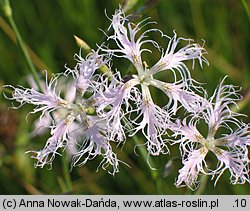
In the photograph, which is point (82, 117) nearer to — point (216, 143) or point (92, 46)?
point (216, 143)

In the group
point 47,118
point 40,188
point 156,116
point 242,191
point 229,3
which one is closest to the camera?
point 156,116

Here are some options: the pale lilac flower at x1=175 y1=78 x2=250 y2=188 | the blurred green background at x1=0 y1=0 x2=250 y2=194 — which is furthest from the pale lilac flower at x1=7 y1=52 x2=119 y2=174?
the blurred green background at x1=0 y1=0 x2=250 y2=194

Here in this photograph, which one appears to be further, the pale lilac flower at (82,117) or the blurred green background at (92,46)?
the blurred green background at (92,46)

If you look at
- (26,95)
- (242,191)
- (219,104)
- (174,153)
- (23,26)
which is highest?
(23,26)

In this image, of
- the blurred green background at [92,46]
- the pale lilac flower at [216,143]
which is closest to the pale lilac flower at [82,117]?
the pale lilac flower at [216,143]

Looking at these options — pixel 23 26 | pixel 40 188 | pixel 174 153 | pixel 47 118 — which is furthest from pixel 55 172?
pixel 47 118

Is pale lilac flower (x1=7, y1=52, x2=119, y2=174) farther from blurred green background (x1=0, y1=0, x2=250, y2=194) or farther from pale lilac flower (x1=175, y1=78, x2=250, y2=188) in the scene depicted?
blurred green background (x1=0, y1=0, x2=250, y2=194)

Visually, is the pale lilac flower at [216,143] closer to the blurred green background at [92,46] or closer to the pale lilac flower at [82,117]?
the pale lilac flower at [82,117]

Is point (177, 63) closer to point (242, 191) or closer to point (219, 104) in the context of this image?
point (219, 104)

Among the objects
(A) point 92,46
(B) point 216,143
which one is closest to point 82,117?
(B) point 216,143
